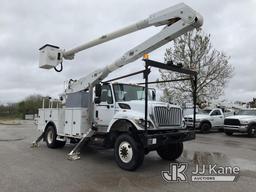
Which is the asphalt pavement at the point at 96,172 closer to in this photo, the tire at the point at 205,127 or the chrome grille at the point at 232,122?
the chrome grille at the point at 232,122

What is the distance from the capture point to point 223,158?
9.51 metres

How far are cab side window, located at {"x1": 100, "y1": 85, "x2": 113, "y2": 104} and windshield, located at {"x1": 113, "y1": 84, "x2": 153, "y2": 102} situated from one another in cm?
20

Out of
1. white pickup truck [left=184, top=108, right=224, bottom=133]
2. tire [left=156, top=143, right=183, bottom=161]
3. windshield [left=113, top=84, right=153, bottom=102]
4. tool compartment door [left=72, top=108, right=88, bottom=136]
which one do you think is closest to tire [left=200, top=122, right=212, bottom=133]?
white pickup truck [left=184, top=108, right=224, bottom=133]

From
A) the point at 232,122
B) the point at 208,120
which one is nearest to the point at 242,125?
the point at 232,122

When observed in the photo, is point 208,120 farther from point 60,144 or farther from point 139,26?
point 139,26

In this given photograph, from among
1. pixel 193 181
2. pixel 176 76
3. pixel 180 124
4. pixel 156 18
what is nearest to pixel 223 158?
pixel 180 124

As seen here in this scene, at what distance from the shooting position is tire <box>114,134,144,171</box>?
23.7 ft

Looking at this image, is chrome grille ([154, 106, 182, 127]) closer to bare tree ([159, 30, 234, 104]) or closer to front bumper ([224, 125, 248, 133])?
front bumper ([224, 125, 248, 133])

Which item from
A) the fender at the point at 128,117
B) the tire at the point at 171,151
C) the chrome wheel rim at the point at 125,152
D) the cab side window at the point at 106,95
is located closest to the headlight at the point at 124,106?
the fender at the point at 128,117

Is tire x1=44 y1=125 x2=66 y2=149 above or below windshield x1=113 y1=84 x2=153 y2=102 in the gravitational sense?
below

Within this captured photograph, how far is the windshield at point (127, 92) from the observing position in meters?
8.77

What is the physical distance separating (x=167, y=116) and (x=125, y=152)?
62.8 inches

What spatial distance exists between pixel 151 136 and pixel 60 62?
5.08m

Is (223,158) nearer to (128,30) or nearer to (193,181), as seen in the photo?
(193,181)
